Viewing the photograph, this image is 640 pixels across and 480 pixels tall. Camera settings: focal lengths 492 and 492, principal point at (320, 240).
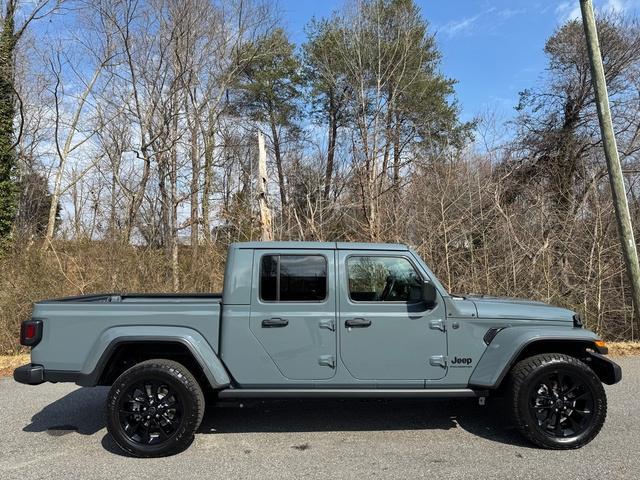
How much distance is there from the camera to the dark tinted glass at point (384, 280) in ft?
15.0

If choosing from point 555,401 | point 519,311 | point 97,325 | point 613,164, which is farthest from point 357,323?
point 613,164

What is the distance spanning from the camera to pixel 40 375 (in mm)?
4289

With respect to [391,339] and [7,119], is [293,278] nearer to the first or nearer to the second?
[391,339]

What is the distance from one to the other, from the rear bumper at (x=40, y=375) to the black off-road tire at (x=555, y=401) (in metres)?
3.84

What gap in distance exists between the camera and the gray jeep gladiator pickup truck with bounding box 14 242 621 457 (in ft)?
14.1

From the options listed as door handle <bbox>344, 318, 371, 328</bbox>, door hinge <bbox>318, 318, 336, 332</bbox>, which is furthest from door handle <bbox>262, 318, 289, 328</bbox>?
door handle <bbox>344, 318, 371, 328</bbox>

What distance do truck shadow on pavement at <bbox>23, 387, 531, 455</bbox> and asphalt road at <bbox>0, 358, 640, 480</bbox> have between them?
0.04 feet

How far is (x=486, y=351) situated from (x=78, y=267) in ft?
35.2

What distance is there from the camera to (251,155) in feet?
90.1

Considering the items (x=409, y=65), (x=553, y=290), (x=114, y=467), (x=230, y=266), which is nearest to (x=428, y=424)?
(x=230, y=266)

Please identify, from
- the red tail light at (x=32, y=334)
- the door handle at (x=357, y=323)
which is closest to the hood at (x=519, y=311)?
the door handle at (x=357, y=323)

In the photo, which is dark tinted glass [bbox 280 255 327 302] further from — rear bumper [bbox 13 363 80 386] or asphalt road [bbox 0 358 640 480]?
rear bumper [bbox 13 363 80 386]

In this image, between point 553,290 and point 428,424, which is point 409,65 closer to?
point 553,290

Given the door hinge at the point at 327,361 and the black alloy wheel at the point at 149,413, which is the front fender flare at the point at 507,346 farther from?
the black alloy wheel at the point at 149,413
